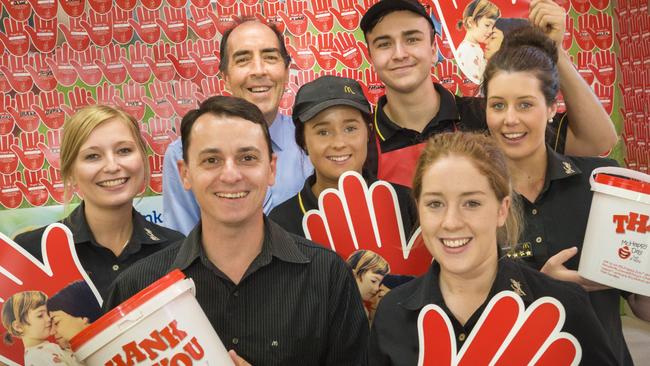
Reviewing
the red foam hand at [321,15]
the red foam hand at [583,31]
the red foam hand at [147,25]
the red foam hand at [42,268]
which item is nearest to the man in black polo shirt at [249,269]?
the red foam hand at [42,268]

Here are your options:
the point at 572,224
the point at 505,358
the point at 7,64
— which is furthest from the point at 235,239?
the point at 7,64

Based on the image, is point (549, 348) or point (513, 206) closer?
point (549, 348)

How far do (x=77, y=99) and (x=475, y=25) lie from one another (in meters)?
2.65

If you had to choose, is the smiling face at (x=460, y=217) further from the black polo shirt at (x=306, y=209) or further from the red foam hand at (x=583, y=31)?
the red foam hand at (x=583, y=31)

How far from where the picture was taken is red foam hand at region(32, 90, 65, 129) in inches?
175

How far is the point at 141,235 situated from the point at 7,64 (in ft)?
8.74

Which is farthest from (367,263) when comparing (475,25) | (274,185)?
(475,25)

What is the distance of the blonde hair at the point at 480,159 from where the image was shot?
1.89 meters

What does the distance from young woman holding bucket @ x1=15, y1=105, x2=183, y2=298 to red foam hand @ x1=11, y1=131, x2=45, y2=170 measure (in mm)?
2277

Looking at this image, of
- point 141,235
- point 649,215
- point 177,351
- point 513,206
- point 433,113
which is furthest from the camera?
point 433,113

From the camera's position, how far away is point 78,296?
2.15 meters

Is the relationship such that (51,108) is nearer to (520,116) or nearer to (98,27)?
(98,27)

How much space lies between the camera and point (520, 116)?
223 centimetres

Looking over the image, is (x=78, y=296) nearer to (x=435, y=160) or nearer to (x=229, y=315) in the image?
(x=229, y=315)
